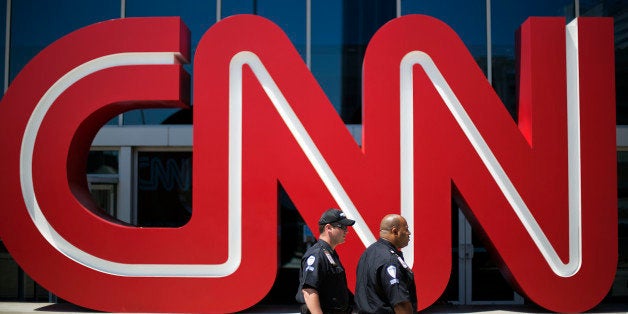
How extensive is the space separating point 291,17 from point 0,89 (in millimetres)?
4450

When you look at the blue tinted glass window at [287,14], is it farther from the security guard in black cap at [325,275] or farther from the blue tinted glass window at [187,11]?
the security guard in black cap at [325,275]

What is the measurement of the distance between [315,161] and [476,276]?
11.9 ft

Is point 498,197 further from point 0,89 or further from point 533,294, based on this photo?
point 0,89

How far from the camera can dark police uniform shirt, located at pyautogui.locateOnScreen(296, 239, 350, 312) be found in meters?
3.83

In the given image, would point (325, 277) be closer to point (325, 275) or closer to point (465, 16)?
point (325, 275)

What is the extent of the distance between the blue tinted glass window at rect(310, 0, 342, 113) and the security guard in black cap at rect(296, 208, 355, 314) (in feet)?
17.4

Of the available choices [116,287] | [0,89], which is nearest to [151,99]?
[116,287]

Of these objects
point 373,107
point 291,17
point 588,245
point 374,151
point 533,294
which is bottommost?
point 533,294

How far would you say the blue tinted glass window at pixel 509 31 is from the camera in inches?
368

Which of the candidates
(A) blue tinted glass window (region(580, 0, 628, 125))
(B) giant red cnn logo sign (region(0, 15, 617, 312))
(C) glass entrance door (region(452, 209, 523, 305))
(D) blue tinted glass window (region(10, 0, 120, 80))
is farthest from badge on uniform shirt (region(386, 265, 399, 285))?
(D) blue tinted glass window (region(10, 0, 120, 80))

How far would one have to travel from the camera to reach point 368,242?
6863mm

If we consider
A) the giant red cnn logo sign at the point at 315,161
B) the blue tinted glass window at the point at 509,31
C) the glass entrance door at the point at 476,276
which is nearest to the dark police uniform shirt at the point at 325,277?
the giant red cnn logo sign at the point at 315,161

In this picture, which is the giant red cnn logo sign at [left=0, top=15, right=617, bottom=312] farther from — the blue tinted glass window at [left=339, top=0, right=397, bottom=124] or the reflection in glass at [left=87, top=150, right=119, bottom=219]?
the blue tinted glass window at [left=339, top=0, right=397, bottom=124]

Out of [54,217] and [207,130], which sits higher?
[207,130]
